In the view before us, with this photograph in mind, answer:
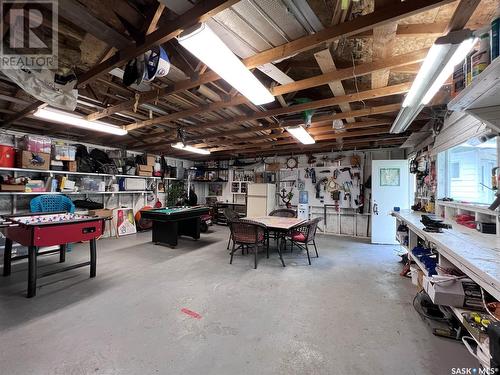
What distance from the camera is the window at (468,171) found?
8.51 feet

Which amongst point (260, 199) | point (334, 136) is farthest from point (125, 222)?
point (334, 136)

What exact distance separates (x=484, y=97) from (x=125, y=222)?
746 cm

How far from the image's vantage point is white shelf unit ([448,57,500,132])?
1.32 meters

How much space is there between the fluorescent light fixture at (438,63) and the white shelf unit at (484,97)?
0.29 m

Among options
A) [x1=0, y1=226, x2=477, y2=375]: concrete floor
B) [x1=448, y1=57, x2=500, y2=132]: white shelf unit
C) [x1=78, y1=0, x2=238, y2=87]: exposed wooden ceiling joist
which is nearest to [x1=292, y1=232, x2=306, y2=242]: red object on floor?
[x1=0, y1=226, x2=477, y2=375]: concrete floor

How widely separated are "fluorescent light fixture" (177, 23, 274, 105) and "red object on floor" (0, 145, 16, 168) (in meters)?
5.08

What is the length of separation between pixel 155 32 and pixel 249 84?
3.15ft

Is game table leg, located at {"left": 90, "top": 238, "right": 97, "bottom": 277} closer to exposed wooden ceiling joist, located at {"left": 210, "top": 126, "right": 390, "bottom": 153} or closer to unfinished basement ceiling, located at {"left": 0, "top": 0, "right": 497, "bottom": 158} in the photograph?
unfinished basement ceiling, located at {"left": 0, "top": 0, "right": 497, "bottom": 158}

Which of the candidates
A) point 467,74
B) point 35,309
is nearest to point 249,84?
point 467,74

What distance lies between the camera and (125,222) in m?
6.44

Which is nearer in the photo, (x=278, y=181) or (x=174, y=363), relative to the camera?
(x=174, y=363)

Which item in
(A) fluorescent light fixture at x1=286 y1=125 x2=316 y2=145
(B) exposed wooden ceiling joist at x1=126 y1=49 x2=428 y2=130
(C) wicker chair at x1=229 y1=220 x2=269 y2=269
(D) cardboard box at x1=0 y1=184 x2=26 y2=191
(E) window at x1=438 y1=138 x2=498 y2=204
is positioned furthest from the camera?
(D) cardboard box at x1=0 y1=184 x2=26 y2=191

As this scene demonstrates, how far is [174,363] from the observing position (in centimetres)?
175

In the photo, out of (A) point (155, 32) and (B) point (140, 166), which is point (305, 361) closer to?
(A) point (155, 32)
